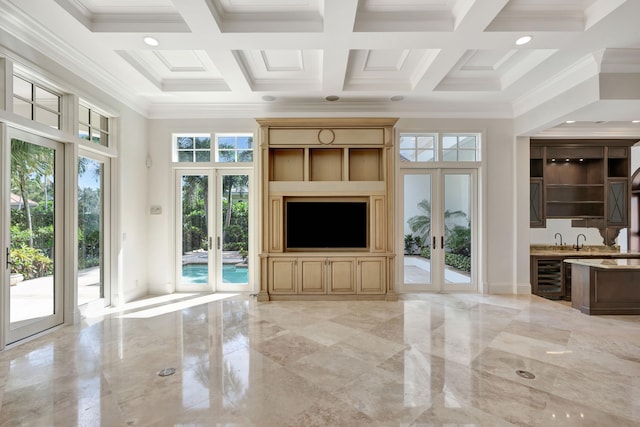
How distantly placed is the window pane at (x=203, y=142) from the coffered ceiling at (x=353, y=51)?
627 mm

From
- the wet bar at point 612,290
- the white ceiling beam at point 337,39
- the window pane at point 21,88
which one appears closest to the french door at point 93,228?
the window pane at point 21,88

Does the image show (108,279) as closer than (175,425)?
No

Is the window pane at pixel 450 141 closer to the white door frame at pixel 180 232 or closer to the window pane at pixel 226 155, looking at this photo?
the window pane at pixel 226 155

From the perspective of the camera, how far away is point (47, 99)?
359 cm

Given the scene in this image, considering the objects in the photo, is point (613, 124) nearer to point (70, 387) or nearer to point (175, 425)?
point (175, 425)

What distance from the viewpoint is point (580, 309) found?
4.36 m

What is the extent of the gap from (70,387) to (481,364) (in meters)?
3.57

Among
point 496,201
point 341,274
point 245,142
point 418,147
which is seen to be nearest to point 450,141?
point 418,147

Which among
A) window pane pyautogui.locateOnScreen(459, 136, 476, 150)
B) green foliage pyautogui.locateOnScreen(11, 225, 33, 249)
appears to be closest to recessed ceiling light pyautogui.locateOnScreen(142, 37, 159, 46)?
green foliage pyautogui.locateOnScreen(11, 225, 33, 249)

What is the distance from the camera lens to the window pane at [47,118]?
3.44 m

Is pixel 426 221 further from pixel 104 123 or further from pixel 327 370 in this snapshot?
pixel 104 123

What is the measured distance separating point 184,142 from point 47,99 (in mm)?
2064

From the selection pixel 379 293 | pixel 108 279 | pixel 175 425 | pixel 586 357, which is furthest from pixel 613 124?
pixel 108 279

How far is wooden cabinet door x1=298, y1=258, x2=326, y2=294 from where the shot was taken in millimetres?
4941
